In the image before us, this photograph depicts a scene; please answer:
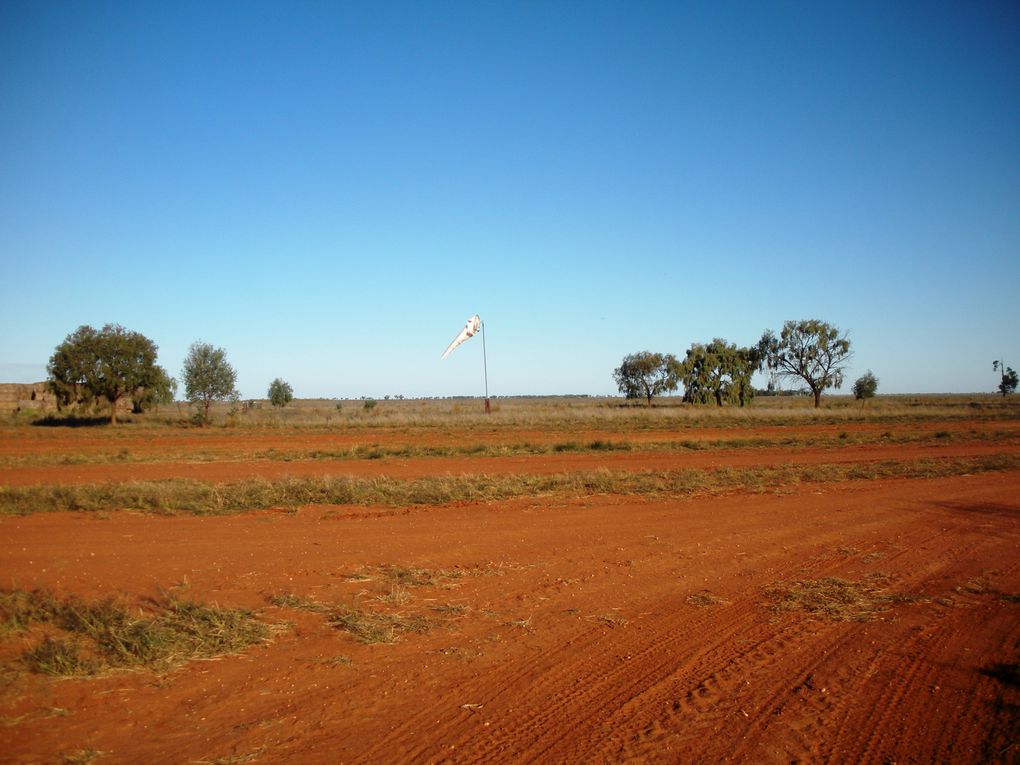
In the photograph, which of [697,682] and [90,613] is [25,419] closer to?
[90,613]

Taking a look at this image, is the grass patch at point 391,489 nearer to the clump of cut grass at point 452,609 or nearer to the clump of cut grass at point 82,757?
the clump of cut grass at point 452,609

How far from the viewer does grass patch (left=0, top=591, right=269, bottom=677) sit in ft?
18.2

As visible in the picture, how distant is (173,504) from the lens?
13.7 m

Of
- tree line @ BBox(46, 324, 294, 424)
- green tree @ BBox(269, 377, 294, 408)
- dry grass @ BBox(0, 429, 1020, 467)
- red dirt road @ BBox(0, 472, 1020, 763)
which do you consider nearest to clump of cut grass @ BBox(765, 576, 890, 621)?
red dirt road @ BBox(0, 472, 1020, 763)

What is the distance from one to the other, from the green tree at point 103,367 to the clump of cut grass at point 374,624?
4742cm

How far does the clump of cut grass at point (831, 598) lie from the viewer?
6.71m

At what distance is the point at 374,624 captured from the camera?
21.5 feet

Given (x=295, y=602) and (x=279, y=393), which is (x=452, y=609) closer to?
(x=295, y=602)

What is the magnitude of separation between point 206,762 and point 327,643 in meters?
2.01

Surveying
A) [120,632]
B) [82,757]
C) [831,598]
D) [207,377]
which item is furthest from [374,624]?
[207,377]

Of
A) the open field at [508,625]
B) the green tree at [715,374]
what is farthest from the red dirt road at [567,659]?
the green tree at [715,374]

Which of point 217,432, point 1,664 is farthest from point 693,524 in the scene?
point 217,432

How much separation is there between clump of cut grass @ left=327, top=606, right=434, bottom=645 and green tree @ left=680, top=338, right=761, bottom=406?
59.9 meters

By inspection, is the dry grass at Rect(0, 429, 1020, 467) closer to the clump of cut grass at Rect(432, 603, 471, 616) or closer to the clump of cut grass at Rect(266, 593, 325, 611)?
the clump of cut grass at Rect(266, 593, 325, 611)
